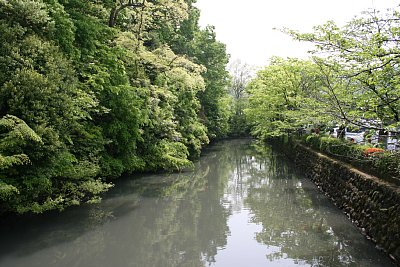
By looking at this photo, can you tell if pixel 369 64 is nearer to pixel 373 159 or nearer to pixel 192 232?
pixel 373 159

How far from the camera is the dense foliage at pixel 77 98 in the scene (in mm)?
8438

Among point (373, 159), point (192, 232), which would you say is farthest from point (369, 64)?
point (192, 232)

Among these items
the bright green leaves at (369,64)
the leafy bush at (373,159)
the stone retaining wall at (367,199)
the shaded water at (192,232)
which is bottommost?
the shaded water at (192,232)

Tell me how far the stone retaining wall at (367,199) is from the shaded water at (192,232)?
1.11 ft

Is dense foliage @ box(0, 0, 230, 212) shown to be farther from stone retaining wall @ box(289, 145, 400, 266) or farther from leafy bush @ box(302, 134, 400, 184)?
stone retaining wall @ box(289, 145, 400, 266)

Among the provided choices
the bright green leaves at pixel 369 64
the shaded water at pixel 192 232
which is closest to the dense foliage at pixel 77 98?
the shaded water at pixel 192 232

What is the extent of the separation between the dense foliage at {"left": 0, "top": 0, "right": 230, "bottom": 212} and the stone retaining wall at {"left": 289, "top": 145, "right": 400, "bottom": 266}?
294 inches

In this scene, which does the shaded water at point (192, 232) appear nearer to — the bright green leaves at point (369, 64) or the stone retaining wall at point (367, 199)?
the stone retaining wall at point (367, 199)

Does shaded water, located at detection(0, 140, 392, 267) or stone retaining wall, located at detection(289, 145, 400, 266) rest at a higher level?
stone retaining wall, located at detection(289, 145, 400, 266)

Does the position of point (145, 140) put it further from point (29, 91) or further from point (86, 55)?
point (29, 91)

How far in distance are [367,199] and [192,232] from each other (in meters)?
4.92

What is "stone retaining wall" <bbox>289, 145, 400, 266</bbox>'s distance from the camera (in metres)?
8.02

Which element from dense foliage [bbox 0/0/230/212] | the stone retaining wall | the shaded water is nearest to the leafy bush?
the stone retaining wall

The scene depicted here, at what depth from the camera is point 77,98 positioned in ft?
33.2
